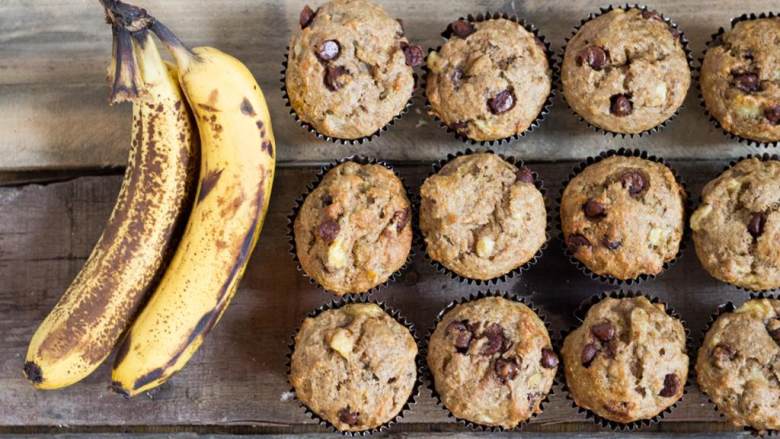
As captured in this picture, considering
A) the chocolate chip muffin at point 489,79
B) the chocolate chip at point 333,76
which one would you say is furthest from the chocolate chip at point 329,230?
the chocolate chip muffin at point 489,79

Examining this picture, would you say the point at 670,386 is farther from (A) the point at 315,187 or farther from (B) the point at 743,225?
(A) the point at 315,187

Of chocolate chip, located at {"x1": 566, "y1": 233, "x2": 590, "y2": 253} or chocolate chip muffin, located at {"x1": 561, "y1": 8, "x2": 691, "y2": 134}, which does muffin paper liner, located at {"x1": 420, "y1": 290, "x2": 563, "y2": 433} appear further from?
chocolate chip muffin, located at {"x1": 561, "y1": 8, "x2": 691, "y2": 134}

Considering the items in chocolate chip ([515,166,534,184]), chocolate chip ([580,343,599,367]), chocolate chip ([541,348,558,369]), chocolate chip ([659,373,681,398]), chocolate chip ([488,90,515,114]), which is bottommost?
chocolate chip ([659,373,681,398])

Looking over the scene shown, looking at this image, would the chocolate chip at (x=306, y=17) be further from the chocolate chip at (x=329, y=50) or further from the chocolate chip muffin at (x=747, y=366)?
the chocolate chip muffin at (x=747, y=366)

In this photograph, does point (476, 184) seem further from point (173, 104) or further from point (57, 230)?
point (57, 230)

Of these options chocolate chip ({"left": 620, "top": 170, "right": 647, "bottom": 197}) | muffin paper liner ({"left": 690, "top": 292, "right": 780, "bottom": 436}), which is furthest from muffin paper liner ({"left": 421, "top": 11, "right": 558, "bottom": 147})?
muffin paper liner ({"left": 690, "top": 292, "right": 780, "bottom": 436})

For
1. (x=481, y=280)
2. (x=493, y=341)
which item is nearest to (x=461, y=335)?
(x=493, y=341)

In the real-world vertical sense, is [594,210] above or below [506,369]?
above
